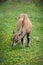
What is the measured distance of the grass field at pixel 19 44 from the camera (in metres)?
8.96

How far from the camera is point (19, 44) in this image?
10.1 metres

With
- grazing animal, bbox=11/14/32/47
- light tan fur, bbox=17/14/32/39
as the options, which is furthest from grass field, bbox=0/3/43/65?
light tan fur, bbox=17/14/32/39

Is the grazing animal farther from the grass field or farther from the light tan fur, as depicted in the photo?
the grass field

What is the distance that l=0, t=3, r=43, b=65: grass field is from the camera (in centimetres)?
896

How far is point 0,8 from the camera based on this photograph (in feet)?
55.5

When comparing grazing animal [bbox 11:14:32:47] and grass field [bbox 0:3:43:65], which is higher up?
A: grazing animal [bbox 11:14:32:47]

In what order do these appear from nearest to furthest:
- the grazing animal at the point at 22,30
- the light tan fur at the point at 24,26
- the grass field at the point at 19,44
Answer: the grass field at the point at 19,44
the grazing animal at the point at 22,30
the light tan fur at the point at 24,26

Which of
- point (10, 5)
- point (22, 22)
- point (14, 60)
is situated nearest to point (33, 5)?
point (10, 5)

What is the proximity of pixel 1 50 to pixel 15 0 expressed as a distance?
360 inches

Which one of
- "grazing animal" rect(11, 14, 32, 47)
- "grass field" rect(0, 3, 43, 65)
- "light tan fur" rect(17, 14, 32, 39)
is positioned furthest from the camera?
"light tan fur" rect(17, 14, 32, 39)

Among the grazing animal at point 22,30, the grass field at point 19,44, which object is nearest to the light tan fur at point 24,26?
the grazing animal at point 22,30

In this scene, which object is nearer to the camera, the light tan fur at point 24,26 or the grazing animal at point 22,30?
the grazing animal at point 22,30

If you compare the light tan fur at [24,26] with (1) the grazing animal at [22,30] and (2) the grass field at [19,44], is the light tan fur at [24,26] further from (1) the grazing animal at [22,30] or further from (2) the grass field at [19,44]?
(2) the grass field at [19,44]

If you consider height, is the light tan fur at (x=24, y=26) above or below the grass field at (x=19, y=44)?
above
